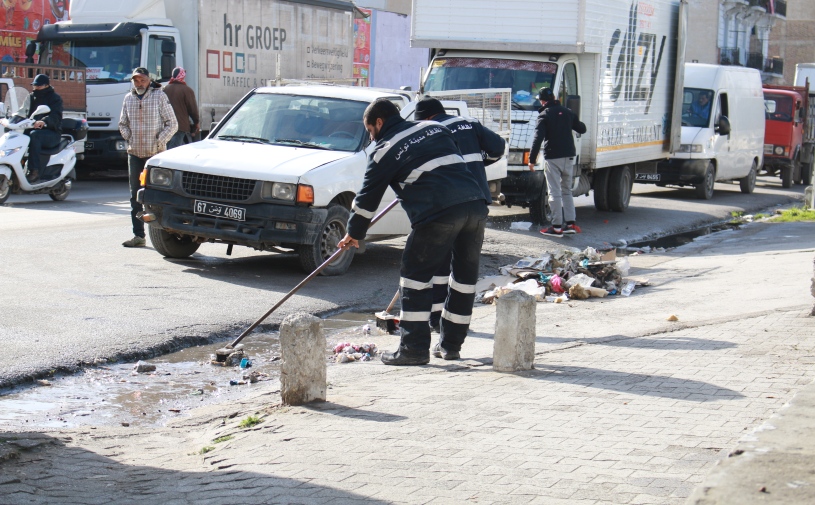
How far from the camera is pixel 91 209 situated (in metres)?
15.0

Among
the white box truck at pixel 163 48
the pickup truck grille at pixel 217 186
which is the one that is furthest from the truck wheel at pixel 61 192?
the pickup truck grille at pixel 217 186

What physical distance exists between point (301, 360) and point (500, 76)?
10.1 meters

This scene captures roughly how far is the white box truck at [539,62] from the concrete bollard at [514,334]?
8.16 m

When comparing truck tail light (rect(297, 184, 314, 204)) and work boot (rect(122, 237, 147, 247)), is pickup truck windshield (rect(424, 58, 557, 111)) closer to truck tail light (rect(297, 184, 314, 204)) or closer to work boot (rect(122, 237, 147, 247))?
work boot (rect(122, 237, 147, 247))

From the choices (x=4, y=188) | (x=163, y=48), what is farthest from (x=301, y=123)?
(x=163, y=48)

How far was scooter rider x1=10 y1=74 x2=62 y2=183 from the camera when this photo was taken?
15.6 m

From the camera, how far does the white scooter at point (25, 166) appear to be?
1514 centimetres

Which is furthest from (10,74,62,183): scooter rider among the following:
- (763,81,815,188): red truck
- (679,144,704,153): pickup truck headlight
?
(763,81,815,188): red truck

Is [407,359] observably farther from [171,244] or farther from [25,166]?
[25,166]

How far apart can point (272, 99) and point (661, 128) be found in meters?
10.1

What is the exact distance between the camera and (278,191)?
9.57m

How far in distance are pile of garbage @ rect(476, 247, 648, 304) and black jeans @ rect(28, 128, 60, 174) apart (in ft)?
26.2

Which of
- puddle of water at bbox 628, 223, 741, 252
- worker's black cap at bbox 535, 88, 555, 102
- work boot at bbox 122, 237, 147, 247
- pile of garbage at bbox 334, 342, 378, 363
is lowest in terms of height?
puddle of water at bbox 628, 223, 741, 252

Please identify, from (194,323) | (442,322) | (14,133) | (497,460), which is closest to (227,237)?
(194,323)
